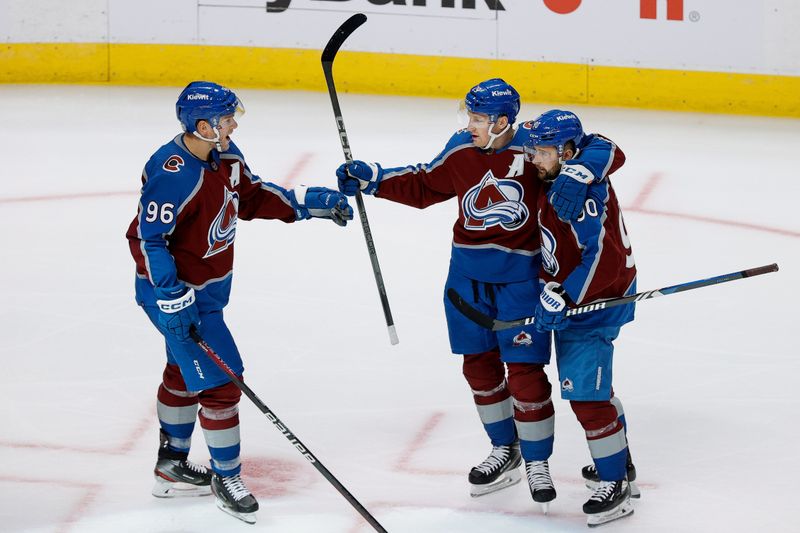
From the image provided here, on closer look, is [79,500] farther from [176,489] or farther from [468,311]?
[468,311]

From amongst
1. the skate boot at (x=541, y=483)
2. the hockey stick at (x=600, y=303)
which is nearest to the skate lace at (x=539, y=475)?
the skate boot at (x=541, y=483)

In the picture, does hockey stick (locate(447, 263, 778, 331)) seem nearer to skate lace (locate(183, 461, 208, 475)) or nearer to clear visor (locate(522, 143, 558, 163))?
clear visor (locate(522, 143, 558, 163))

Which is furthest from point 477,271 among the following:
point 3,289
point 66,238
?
point 66,238

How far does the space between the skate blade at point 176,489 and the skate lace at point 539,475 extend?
84 cm

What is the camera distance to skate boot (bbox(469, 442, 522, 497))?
3816mm

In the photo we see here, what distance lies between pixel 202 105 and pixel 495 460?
3.94 feet

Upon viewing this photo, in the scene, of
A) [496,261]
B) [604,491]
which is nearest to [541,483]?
[604,491]

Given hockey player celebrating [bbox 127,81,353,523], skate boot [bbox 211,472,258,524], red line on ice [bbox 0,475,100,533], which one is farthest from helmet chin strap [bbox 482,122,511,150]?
red line on ice [bbox 0,475,100,533]

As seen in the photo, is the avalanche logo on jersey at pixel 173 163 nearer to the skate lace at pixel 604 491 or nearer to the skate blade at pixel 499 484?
the skate blade at pixel 499 484

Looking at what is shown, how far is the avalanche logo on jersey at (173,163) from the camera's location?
138 inches

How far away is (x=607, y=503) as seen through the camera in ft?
11.9

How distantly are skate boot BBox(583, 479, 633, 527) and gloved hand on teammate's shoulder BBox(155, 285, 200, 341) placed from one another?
1.08 metres

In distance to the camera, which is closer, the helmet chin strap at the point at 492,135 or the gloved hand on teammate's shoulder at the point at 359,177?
the helmet chin strap at the point at 492,135

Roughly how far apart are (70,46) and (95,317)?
3547 millimetres
